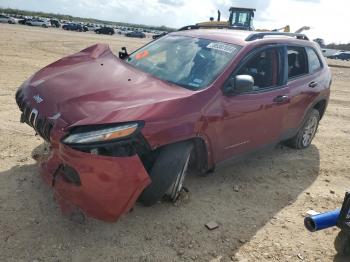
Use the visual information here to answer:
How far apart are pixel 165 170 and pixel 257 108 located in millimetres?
1509

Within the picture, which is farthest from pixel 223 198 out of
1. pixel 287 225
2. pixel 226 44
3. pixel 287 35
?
pixel 287 35

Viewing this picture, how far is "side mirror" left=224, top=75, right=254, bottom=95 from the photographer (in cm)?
394

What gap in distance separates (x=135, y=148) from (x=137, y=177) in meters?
0.25

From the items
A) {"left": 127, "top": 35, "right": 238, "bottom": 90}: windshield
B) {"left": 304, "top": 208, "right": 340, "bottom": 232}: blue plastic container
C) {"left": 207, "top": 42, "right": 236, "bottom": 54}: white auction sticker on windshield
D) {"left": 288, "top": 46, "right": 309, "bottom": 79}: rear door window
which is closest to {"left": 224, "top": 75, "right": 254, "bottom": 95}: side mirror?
{"left": 127, "top": 35, "right": 238, "bottom": 90}: windshield

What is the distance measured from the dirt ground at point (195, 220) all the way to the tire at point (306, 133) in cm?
52

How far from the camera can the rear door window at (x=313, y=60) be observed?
5641 millimetres

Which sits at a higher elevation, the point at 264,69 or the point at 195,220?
the point at 264,69

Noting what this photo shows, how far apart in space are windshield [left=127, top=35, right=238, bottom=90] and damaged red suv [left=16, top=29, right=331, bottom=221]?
0.01 m

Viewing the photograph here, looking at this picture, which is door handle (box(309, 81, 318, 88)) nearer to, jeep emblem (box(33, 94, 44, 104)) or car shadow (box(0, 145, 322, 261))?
car shadow (box(0, 145, 322, 261))

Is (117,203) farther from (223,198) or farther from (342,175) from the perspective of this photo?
(342,175)

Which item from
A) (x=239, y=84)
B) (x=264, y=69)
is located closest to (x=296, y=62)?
(x=264, y=69)

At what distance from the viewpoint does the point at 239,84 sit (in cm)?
395

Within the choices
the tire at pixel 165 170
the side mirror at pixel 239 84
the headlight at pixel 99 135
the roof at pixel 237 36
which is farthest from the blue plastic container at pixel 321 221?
the roof at pixel 237 36

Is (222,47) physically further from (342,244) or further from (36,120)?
(342,244)
